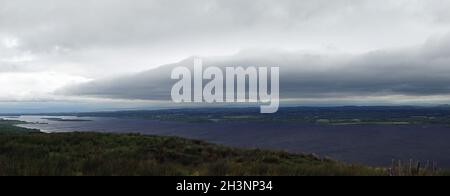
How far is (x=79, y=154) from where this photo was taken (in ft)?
49.7

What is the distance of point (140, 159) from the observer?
14.1m

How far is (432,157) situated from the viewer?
9312cm

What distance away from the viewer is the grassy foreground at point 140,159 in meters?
10.0

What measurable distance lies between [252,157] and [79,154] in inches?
280

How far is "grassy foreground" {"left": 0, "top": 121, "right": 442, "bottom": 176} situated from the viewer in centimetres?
1004
